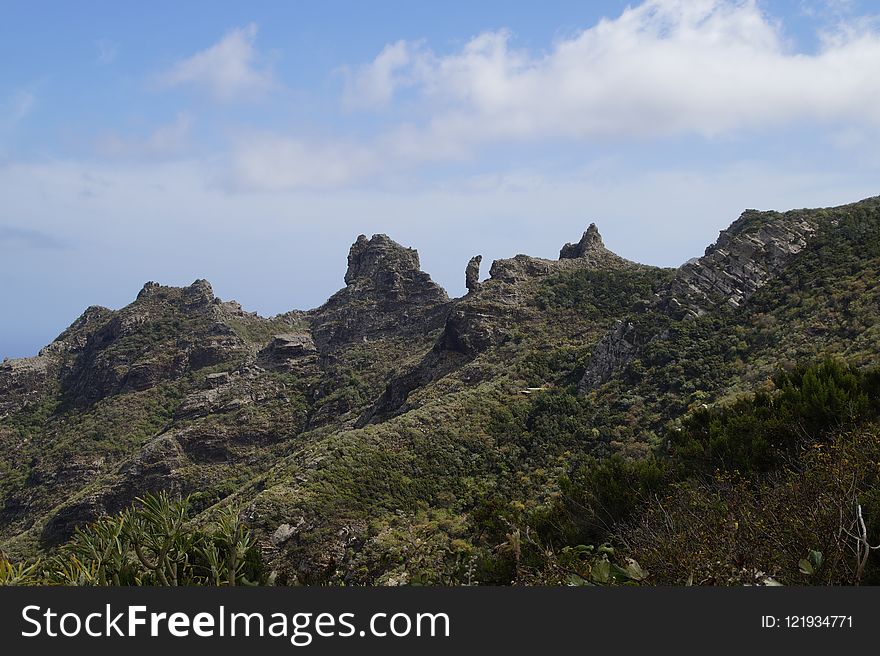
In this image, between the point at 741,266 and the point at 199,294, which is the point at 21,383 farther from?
the point at 741,266

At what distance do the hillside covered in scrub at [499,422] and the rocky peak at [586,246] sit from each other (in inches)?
15.4

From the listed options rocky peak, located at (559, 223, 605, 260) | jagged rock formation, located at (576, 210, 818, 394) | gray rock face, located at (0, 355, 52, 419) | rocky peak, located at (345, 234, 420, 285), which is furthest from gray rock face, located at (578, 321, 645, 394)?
gray rock face, located at (0, 355, 52, 419)

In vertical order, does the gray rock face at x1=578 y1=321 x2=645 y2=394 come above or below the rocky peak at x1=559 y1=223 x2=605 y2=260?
below

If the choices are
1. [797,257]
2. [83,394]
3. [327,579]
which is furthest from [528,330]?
[83,394]

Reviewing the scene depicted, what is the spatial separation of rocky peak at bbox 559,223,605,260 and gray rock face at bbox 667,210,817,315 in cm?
2775

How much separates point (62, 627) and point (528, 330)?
5265 centimetres

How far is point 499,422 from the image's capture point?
4184 centimetres

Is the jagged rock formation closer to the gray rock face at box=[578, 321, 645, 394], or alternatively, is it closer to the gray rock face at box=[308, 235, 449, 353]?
the gray rock face at box=[578, 321, 645, 394]

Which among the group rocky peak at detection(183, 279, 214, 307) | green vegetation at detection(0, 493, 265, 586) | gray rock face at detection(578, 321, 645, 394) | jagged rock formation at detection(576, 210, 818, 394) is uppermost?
rocky peak at detection(183, 279, 214, 307)

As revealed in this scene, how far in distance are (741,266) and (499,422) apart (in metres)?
23.2

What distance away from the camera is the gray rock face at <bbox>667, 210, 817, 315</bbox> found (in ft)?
151

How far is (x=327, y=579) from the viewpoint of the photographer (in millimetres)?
14625

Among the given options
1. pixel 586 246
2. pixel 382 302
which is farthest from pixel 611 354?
pixel 382 302

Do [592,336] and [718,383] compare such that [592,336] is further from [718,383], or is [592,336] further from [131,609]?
[131,609]
